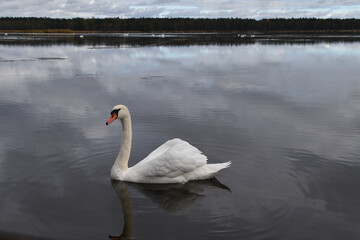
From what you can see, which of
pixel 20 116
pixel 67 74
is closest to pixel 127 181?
pixel 20 116

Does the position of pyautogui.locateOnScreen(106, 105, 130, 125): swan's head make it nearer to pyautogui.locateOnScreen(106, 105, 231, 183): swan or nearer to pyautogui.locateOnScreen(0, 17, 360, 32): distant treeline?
pyautogui.locateOnScreen(106, 105, 231, 183): swan

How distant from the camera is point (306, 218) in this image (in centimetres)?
598

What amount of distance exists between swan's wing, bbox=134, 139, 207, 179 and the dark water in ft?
0.94

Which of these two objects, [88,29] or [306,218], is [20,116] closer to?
[306,218]

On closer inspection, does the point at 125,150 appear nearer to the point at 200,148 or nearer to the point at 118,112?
the point at 118,112

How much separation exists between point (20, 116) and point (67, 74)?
38.1ft

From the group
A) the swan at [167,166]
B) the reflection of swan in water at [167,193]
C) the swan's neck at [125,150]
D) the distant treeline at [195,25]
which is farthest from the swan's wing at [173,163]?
the distant treeline at [195,25]

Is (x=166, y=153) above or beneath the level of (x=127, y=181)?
above

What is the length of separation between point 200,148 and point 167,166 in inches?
89.6

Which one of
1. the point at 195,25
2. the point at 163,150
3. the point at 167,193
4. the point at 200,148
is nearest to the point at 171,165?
the point at 167,193

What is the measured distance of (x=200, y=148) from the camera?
930cm

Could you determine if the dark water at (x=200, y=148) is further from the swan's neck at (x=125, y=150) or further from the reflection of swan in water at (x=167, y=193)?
the swan's neck at (x=125, y=150)

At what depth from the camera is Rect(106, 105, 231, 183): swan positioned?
7141mm

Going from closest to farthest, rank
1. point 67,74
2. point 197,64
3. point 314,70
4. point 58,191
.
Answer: point 58,191
point 67,74
point 314,70
point 197,64
